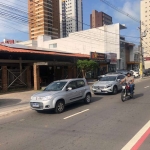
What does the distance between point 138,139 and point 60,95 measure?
15.6 ft

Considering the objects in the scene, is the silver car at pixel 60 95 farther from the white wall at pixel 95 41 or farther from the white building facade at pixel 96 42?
the white wall at pixel 95 41

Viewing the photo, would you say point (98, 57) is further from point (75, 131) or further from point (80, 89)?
point (75, 131)

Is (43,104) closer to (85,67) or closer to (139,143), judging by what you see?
(139,143)

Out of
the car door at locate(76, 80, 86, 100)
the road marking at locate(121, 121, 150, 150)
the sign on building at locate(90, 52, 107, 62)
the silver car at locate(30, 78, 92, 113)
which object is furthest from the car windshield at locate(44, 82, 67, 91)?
the sign on building at locate(90, 52, 107, 62)

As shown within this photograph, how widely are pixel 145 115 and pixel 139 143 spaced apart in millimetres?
3036

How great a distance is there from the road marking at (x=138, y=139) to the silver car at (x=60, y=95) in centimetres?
420

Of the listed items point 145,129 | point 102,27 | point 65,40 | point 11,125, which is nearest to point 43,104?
point 11,125

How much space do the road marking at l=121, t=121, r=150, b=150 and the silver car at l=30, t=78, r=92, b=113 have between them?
165 inches

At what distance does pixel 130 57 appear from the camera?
5012 centimetres

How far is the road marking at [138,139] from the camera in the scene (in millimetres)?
4559

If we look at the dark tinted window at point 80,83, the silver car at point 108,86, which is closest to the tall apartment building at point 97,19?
the silver car at point 108,86

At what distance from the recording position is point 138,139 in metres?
5.05

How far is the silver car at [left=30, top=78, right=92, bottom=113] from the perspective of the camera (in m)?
8.69

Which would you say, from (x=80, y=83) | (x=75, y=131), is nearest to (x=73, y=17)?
(x=80, y=83)
